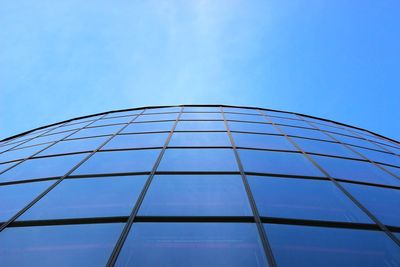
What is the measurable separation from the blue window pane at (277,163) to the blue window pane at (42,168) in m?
4.56

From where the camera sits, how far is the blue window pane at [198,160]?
8.90 meters

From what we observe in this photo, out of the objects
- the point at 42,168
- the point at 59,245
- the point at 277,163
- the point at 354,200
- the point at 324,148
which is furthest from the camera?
the point at 324,148

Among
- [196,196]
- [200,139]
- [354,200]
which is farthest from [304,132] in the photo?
[196,196]

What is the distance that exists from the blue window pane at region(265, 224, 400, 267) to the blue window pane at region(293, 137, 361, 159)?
5.30 m

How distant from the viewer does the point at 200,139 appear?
11.8m

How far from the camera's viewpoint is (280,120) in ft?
54.2

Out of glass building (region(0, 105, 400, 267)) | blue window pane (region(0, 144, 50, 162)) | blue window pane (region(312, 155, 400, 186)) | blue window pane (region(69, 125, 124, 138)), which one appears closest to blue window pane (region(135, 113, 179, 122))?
blue window pane (region(69, 125, 124, 138))

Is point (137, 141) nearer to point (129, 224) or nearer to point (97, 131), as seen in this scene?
point (97, 131)

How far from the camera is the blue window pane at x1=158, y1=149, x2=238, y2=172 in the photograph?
8901mm

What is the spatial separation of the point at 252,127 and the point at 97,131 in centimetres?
594

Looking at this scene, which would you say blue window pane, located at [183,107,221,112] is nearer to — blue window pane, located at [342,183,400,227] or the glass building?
the glass building

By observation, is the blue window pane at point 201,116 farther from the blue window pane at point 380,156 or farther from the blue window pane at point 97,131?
the blue window pane at point 380,156

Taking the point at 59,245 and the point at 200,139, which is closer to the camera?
the point at 59,245

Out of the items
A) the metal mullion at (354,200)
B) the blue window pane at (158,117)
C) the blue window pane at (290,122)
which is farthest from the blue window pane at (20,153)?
the blue window pane at (290,122)
